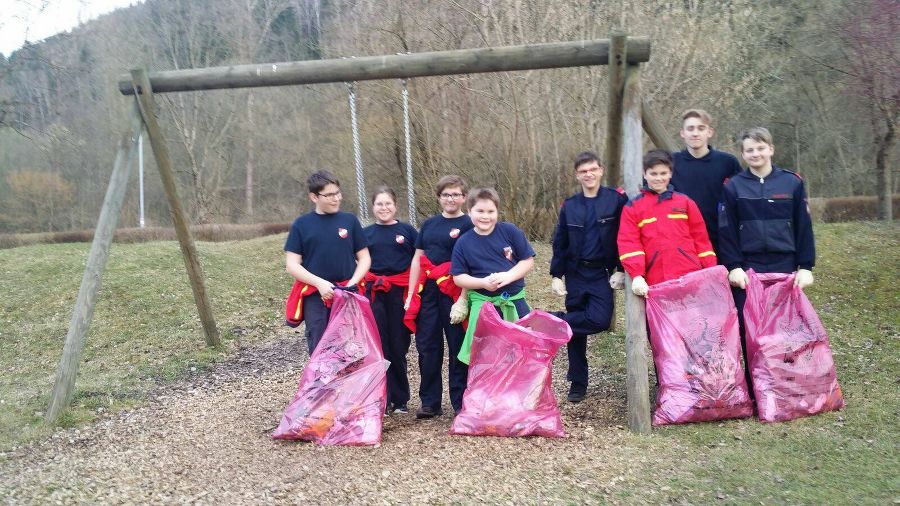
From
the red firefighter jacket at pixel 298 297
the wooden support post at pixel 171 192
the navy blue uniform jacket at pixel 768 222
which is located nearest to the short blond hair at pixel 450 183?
the red firefighter jacket at pixel 298 297

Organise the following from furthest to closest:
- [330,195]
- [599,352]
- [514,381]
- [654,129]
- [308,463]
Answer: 1. [599,352]
2. [654,129]
3. [330,195]
4. [514,381]
5. [308,463]

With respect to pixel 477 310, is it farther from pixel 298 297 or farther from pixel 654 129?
pixel 654 129

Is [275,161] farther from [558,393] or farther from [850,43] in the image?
[558,393]

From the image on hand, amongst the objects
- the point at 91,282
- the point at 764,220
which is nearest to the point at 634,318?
the point at 764,220

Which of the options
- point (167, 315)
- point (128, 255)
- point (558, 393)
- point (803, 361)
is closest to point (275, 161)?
point (128, 255)

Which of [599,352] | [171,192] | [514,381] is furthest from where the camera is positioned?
[599,352]

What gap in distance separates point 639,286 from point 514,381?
3.15 ft

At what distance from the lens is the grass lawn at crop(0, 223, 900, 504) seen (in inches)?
156

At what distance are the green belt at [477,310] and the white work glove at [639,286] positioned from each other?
2.41 feet

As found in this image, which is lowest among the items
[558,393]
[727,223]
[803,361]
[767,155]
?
[558,393]

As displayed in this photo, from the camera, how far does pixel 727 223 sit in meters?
5.01

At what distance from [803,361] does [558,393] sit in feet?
5.88

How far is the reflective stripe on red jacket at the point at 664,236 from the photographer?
494 cm

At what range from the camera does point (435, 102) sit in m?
11.6
